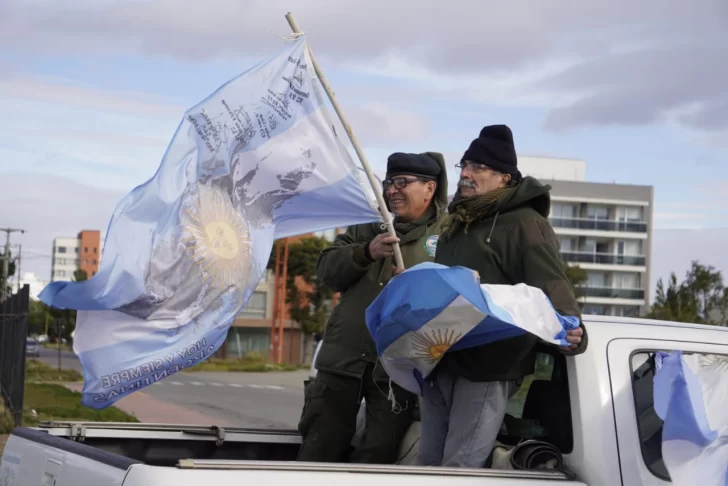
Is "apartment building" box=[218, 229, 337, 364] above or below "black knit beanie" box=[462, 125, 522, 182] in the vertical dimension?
below

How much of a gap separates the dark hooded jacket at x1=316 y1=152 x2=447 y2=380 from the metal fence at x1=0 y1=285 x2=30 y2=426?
396 inches

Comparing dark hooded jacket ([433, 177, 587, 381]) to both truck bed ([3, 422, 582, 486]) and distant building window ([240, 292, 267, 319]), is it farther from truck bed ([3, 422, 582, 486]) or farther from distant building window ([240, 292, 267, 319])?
distant building window ([240, 292, 267, 319])

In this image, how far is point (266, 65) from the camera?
15.5 feet

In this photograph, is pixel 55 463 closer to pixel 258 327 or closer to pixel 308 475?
pixel 308 475

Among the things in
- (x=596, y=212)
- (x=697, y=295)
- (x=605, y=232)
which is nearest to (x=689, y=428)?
(x=697, y=295)

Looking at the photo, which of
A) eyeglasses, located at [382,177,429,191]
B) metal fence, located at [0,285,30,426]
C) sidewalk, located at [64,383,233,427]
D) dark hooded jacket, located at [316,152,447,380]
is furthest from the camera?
sidewalk, located at [64,383,233,427]

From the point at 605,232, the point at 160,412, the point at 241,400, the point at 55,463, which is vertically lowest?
the point at 241,400

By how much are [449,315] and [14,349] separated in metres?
12.1

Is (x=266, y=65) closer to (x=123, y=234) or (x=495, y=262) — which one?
(x=123, y=234)

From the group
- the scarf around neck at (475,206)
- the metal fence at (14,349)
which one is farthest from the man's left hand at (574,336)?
the metal fence at (14,349)

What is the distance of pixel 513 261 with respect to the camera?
3.96m

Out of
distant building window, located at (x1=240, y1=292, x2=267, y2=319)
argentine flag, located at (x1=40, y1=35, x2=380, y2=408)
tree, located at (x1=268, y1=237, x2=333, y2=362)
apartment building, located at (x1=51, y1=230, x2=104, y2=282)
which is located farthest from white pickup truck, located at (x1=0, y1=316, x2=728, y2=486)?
apartment building, located at (x1=51, y1=230, x2=104, y2=282)

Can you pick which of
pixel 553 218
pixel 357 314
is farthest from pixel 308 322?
pixel 357 314

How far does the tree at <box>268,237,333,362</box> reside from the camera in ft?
187
